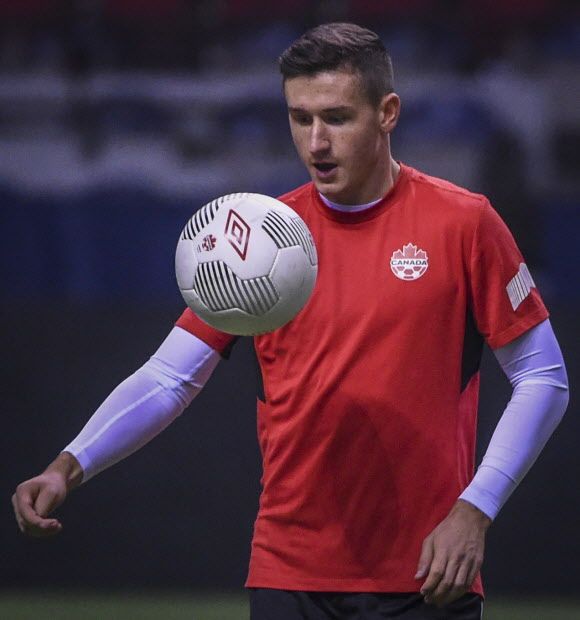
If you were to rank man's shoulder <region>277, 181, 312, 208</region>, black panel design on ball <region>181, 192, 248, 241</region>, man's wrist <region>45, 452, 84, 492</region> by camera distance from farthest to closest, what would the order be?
man's shoulder <region>277, 181, 312, 208</region> → man's wrist <region>45, 452, 84, 492</region> → black panel design on ball <region>181, 192, 248, 241</region>

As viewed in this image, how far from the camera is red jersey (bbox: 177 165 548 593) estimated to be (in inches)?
112

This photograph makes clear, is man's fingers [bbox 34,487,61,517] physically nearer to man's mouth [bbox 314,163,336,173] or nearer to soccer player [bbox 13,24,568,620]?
soccer player [bbox 13,24,568,620]

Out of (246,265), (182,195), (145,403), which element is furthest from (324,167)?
(182,195)

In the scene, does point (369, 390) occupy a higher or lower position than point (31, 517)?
higher

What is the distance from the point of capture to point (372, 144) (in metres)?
2.94

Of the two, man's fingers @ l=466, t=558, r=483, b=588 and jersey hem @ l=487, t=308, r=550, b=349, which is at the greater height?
jersey hem @ l=487, t=308, r=550, b=349

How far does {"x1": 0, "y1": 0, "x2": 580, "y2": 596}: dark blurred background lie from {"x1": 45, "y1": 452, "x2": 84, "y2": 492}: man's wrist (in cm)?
317

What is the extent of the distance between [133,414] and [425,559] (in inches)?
29.2

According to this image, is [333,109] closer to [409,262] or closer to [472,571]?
→ [409,262]

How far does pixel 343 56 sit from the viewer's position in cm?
288

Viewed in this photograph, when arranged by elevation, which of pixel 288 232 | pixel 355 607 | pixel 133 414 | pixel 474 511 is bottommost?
pixel 355 607

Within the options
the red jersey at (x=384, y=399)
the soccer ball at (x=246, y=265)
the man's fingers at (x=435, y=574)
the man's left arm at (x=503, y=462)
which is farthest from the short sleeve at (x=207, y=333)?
the man's fingers at (x=435, y=574)

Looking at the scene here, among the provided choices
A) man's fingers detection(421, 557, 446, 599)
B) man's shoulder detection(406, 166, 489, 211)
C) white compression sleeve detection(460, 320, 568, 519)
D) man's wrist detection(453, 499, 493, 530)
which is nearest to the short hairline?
man's shoulder detection(406, 166, 489, 211)

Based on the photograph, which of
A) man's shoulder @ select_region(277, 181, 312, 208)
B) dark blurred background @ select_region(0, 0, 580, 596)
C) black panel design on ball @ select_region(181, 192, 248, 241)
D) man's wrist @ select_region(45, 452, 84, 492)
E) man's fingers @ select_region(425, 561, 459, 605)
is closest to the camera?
man's fingers @ select_region(425, 561, 459, 605)
